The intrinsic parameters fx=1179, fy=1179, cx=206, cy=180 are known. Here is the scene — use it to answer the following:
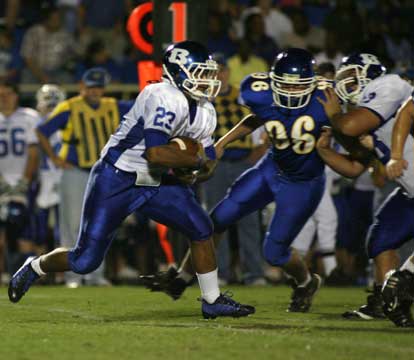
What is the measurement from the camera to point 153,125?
597 centimetres

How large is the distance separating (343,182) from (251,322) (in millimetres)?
3995

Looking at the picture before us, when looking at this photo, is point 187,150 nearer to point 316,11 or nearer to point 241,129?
point 241,129

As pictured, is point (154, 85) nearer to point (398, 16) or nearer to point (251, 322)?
point (251, 322)

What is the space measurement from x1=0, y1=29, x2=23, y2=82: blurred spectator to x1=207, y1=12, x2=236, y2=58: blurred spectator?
1.90 metres

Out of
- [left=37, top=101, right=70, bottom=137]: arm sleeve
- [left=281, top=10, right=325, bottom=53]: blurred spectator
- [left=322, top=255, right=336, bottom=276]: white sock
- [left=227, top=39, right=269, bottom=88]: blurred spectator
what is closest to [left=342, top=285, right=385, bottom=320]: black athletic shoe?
[left=322, top=255, right=336, bottom=276]: white sock

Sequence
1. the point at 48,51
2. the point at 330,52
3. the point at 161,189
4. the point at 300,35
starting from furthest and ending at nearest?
the point at 300,35 → the point at 48,51 → the point at 330,52 → the point at 161,189

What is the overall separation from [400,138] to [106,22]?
6.82 m

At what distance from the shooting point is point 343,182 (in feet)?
32.9

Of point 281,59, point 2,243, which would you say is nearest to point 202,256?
point 281,59

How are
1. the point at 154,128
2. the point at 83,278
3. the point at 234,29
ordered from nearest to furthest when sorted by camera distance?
the point at 154,128 < the point at 83,278 < the point at 234,29

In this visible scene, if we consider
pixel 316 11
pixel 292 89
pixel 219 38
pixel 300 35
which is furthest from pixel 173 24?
pixel 316 11

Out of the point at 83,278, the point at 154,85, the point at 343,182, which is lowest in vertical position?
the point at 83,278

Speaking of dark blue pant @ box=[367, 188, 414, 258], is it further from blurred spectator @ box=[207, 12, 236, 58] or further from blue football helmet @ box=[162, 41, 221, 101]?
blurred spectator @ box=[207, 12, 236, 58]

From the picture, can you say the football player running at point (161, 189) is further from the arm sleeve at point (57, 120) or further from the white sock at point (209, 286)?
the arm sleeve at point (57, 120)
